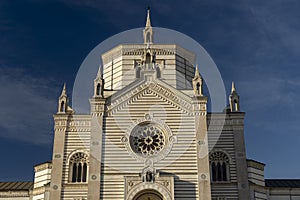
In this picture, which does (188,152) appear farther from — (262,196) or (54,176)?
(54,176)

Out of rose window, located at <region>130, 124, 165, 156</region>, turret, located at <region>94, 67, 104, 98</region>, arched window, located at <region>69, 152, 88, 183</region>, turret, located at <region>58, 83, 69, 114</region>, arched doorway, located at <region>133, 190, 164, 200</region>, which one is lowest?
arched doorway, located at <region>133, 190, 164, 200</region>

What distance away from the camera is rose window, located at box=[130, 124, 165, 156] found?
96.0ft

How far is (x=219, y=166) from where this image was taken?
29984mm

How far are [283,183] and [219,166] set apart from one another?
7099mm

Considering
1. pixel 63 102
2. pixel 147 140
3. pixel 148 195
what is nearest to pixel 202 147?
pixel 147 140

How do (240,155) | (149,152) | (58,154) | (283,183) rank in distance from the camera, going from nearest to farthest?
(149,152)
(58,154)
(240,155)
(283,183)

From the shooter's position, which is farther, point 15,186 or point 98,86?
point 15,186


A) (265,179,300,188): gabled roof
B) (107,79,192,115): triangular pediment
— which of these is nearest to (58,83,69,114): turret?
Result: (107,79,192,115): triangular pediment

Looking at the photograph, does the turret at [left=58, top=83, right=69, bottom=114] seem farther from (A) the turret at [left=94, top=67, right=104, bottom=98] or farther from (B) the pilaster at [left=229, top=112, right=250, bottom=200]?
(B) the pilaster at [left=229, top=112, right=250, bottom=200]

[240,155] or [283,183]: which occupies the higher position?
[240,155]

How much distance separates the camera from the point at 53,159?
2933 cm

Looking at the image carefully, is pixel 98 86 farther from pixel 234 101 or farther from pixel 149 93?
pixel 234 101

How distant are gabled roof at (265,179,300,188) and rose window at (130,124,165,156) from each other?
33.9ft

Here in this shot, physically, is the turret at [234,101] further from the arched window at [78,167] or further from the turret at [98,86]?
the arched window at [78,167]
